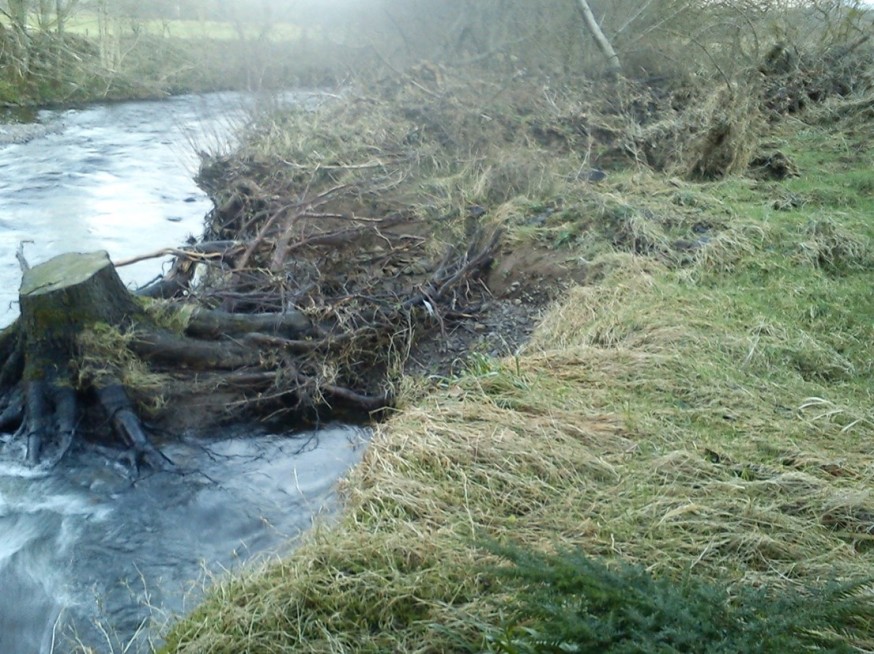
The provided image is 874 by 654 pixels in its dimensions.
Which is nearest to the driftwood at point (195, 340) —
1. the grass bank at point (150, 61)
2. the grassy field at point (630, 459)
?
the grassy field at point (630, 459)

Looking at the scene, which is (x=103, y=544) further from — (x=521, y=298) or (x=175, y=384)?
(x=521, y=298)

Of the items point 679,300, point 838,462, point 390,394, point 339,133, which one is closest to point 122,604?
point 390,394

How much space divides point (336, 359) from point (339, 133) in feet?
17.4

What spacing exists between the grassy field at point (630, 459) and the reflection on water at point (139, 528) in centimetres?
70

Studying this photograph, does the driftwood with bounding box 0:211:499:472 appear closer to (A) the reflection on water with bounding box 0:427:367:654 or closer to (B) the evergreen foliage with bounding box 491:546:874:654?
(A) the reflection on water with bounding box 0:427:367:654

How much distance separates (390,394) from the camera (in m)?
6.79

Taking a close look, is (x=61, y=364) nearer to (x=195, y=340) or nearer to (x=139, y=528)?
(x=195, y=340)

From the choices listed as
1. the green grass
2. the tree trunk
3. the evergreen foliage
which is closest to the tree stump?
the evergreen foliage

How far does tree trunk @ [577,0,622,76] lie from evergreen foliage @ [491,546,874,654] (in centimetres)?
1139

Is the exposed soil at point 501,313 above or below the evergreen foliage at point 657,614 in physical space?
below

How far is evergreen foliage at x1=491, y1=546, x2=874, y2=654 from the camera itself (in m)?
2.79

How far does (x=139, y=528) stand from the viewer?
5340mm

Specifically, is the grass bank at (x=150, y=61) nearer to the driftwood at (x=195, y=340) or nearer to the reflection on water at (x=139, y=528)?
the driftwood at (x=195, y=340)

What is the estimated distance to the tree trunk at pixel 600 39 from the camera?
1367 centimetres
